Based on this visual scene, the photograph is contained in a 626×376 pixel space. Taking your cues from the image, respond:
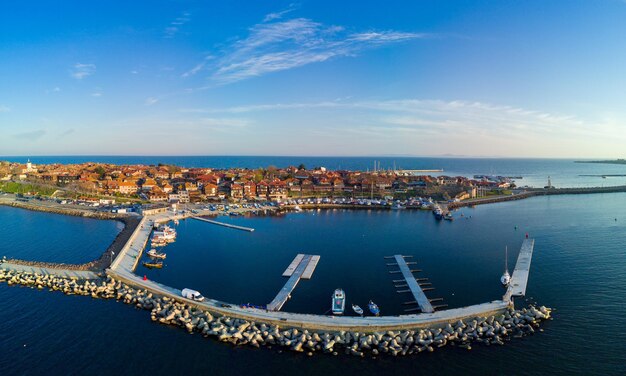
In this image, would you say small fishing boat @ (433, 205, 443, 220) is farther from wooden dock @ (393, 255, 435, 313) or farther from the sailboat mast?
wooden dock @ (393, 255, 435, 313)

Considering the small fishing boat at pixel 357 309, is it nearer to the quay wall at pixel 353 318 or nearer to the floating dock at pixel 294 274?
the quay wall at pixel 353 318

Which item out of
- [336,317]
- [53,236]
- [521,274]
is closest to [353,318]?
[336,317]

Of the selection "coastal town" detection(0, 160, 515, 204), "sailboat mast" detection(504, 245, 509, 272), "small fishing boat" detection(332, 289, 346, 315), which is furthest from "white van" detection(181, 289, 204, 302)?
"coastal town" detection(0, 160, 515, 204)

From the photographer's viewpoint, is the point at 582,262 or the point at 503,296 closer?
the point at 503,296

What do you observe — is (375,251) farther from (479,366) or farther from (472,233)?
(479,366)

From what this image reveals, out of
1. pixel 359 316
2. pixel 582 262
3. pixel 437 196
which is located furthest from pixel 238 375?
pixel 437 196

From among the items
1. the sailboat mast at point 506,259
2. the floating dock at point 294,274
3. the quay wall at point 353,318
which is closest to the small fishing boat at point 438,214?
the sailboat mast at point 506,259

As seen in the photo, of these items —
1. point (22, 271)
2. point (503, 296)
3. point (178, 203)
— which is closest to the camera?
point (503, 296)

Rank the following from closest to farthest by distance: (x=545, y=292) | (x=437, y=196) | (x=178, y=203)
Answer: (x=545, y=292) → (x=178, y=203) → (x=437, y=196)
